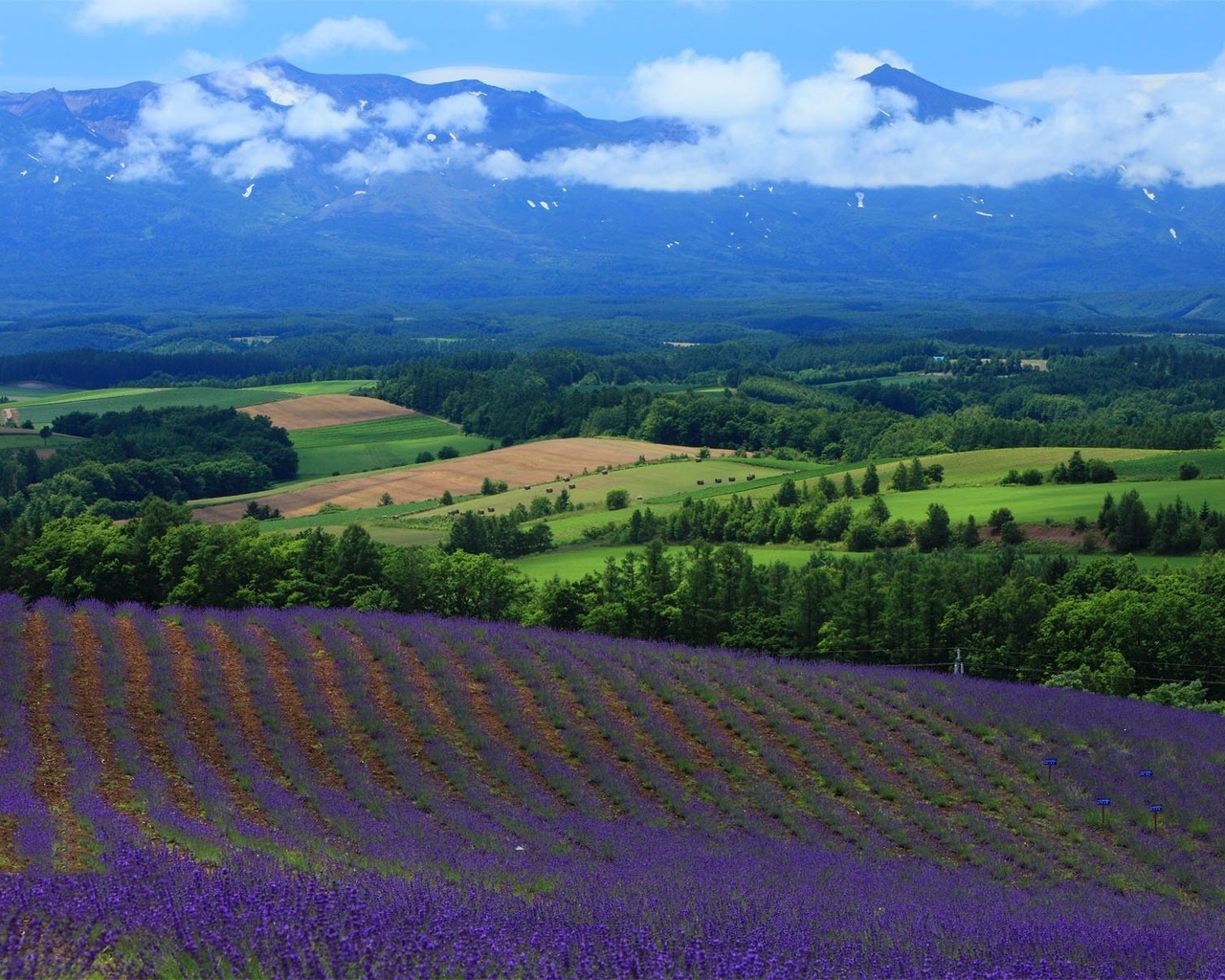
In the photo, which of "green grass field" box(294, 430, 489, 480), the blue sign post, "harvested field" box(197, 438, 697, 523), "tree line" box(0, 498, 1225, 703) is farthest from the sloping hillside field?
"green grass field" box(294, 430, 489, 480)

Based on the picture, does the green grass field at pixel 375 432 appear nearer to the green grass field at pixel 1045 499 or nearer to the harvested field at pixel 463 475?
the harvested field at pixel 463 475

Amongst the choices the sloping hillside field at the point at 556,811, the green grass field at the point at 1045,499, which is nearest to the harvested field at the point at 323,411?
the green grass field at the point at 1045,499

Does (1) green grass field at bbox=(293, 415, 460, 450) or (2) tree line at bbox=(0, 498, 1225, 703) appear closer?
(2) tree line at bbox=(0, 498, 1225, 703)

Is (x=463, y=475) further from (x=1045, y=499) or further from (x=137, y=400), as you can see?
(x=137, y=400)

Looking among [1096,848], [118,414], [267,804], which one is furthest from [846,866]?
[118,414]

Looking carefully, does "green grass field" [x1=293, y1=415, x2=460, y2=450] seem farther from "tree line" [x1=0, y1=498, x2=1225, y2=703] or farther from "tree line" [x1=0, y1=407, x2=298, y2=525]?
"tree line" [x1=0, y1=498, x2=1225, y2=703]

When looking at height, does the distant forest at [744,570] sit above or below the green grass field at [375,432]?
below

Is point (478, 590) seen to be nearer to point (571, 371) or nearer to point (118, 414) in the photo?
point (118, 414)
